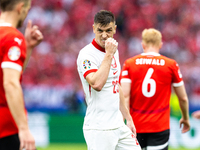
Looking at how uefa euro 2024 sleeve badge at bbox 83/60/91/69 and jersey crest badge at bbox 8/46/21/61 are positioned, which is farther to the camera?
uefa euro 2024 sleeve badge at bbox 83/60/91/69

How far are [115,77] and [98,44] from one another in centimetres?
43

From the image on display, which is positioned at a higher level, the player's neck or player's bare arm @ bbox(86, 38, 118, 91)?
the player's neck

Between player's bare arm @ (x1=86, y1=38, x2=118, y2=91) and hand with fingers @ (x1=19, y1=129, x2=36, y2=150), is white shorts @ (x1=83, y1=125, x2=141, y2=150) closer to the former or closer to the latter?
player's bare arm @ (x1=86, y1=38, x2=118, y2=91)

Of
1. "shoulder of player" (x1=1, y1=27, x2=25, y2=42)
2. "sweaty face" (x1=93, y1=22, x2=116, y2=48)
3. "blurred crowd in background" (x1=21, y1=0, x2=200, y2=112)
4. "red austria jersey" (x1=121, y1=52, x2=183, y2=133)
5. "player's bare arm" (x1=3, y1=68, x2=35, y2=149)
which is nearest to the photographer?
"player's bare arm" (x1=3, y1=68, x2=35, y2=149)

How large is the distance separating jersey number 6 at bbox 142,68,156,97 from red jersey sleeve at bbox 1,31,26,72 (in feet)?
9.21

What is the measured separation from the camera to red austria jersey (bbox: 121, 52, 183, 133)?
5.53m

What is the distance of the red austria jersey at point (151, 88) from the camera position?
5.53 meters

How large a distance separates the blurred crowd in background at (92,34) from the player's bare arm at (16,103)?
36.0 feet

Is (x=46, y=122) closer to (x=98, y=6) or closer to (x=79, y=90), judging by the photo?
(x=79, y=90)

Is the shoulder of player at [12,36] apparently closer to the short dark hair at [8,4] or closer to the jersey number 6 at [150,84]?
the short dark hair at [8,4]

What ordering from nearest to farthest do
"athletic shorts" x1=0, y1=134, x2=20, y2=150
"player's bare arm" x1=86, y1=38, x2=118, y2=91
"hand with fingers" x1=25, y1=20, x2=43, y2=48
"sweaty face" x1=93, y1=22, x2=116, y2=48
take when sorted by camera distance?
"athletic shorts" x1=0, y1=134, x2=20, y2=150, "hand with fingers" x1=25, y1=20, x2=43, y2=48, "player's bare arm" x1=86, y1=38, x2=118, y2=91, "sweaty face" x1=93, y1=22, x2=116, y2=48

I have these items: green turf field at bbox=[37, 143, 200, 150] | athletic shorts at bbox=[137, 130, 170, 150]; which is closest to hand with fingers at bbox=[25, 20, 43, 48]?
athletic shorts at bbox=[137, 130, 170, 150]

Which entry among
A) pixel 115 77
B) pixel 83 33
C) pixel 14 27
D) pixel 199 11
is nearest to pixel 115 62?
pixel 115 77

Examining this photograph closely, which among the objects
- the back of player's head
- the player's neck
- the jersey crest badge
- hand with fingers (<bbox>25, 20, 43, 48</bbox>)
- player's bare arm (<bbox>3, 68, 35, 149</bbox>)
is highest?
the back of player's head
